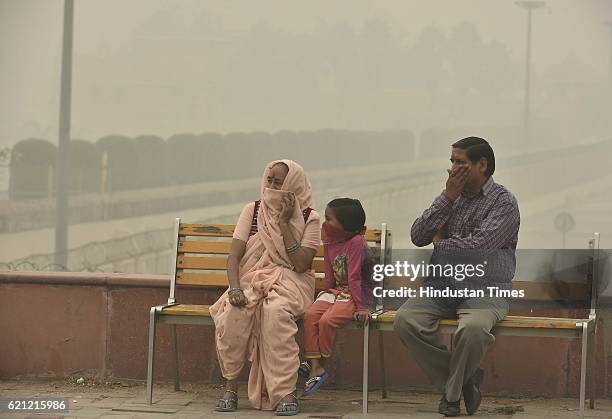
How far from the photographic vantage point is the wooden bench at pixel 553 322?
468 cm

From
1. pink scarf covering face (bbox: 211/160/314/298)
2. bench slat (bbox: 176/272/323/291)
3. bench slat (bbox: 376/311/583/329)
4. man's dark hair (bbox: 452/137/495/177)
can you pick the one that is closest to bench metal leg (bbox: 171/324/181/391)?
bench slat (bbox: 176/272/323/291)

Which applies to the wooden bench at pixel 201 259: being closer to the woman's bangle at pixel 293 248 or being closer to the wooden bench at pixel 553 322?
the woman's bangle at pixel 293 248

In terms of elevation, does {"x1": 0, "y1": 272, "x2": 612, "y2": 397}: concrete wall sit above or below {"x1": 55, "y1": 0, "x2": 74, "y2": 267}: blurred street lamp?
below

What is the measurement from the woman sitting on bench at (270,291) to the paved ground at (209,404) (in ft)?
0.46

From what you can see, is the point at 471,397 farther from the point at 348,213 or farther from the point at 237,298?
the point at 237,298

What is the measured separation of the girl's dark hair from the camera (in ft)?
16.6

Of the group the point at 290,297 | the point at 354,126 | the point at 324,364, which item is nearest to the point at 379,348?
the point at 324,364

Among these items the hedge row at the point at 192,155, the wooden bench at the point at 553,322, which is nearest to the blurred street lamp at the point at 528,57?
the hedge row at the point at 192,155

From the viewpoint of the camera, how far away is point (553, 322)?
186 inches

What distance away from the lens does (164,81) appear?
9641 mm

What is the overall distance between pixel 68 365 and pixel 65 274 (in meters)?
0.44

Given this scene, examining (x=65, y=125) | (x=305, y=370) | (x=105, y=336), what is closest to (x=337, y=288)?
(x=305, y=370)

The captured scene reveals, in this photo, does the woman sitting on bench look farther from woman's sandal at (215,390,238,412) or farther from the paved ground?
the paved ground

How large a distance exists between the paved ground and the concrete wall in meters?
0.08
